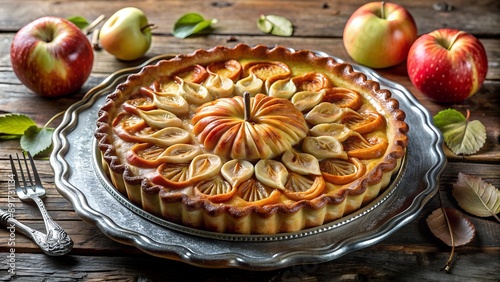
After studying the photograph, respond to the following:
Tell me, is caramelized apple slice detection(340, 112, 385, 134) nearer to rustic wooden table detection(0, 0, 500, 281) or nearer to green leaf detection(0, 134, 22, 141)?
rustic wooden table detection(0, 0, 500, 281)

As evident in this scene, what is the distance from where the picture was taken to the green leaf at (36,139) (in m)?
3.73

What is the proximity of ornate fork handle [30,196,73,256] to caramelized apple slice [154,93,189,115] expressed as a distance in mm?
800

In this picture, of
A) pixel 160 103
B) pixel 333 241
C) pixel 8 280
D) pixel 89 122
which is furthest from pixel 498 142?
pixel 8 280

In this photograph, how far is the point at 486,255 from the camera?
3.11 metres

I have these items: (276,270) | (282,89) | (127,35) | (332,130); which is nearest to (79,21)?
(127,35)

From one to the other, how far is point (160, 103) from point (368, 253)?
51.3 inches

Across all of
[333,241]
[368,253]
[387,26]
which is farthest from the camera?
[387,26]

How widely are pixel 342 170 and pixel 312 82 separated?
792 millimetres

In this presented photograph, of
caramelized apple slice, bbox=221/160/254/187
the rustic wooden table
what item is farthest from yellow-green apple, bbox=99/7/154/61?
caramelized apple slice, bbox=221/160/254/187

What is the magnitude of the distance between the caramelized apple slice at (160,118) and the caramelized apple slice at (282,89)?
1.77 feet

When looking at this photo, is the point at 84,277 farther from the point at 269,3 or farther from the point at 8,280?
the point at 269,3

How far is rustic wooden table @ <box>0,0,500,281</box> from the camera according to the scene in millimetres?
2986

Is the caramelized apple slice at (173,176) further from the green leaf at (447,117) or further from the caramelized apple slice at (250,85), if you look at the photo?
the green leaf at (447,117)

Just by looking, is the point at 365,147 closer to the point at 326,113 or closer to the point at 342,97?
the point at 326,113
